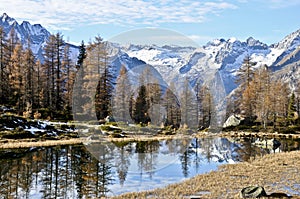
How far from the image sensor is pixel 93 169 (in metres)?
26.8

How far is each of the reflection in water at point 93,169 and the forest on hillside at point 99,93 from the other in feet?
57.1

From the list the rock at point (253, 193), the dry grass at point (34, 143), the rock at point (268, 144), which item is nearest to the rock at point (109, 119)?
the dry grass at point (34, 143)

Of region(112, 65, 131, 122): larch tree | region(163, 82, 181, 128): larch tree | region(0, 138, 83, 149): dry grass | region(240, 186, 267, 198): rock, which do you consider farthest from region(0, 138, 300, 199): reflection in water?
region(112, 65, 131, 122): larch tree

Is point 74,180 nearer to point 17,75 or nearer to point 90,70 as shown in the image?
point 90,70

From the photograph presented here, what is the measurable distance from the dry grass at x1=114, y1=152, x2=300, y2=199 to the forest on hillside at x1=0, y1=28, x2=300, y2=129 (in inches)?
1011

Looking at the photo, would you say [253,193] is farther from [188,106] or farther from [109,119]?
[188,106]

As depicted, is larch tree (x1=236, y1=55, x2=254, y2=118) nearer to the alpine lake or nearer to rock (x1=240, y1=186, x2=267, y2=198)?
the alpine lake

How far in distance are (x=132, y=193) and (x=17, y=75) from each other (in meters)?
58.8

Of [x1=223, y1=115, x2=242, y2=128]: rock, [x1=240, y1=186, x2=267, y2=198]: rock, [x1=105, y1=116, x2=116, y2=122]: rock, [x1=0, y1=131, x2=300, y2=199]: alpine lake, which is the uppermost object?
[x1=105, y1=116, x2=116, y2=122]: rock

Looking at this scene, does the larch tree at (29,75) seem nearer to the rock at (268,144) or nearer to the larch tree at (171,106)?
the larch tree at (171,106)

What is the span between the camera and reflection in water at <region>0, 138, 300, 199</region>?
20.0 meters

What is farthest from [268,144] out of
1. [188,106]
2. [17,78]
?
[17,78]

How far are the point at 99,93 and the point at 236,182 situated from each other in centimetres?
4385

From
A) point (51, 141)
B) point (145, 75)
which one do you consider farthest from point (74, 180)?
point (145, 75)
